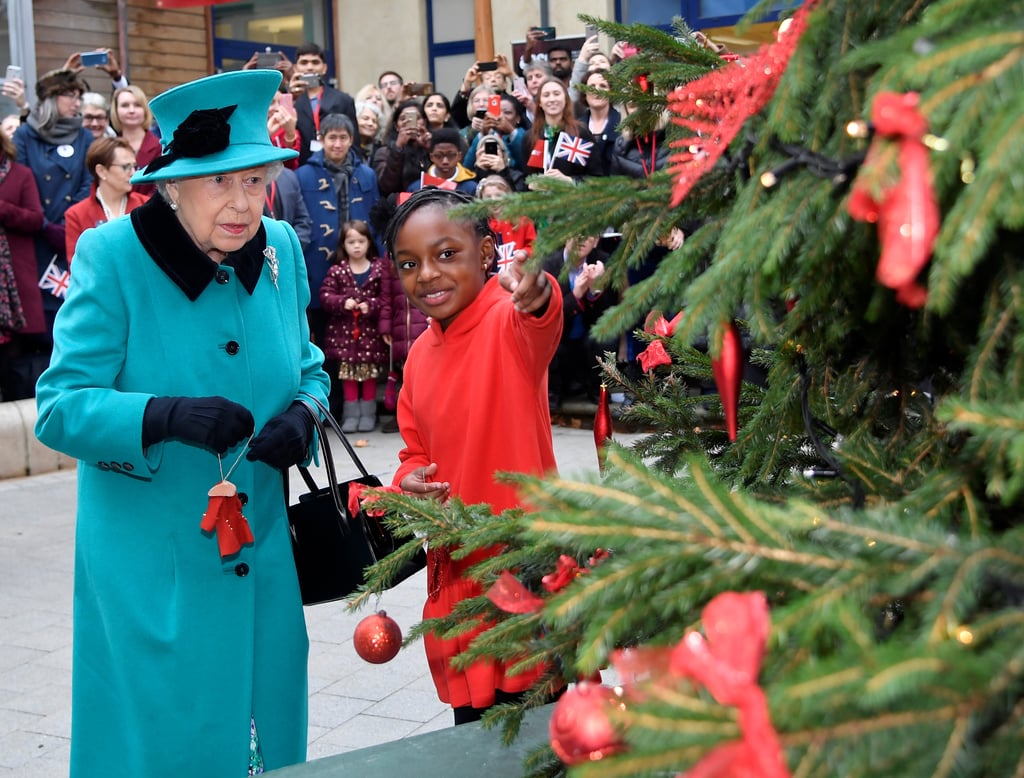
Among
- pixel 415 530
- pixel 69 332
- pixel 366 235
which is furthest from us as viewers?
pixel 366 235

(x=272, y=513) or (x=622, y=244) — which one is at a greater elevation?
(x=622, y=244)

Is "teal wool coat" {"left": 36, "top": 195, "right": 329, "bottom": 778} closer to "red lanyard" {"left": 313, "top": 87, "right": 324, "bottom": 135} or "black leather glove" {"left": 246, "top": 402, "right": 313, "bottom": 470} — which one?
"black leather glove" {"left": 246, "top": 402, "right": 313, "bottom": 470}

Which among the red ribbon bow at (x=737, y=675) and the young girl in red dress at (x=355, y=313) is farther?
the young girl in red dress at (x=355, y=313)

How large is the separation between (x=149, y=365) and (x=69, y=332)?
184mm

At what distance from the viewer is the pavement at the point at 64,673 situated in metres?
3.99

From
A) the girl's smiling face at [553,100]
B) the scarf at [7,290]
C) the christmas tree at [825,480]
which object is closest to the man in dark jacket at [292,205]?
the scarf at [7,290]

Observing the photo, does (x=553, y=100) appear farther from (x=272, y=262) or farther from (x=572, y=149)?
(x=272, y=262)

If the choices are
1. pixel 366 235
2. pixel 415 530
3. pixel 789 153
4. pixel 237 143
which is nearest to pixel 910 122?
pixel 789 153

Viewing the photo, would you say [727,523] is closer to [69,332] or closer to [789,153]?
[789,153]

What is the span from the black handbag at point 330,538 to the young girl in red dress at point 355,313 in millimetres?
6011

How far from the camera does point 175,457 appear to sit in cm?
271

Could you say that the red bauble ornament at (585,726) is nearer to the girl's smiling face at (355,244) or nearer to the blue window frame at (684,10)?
the girl's smiling face at (355,244)

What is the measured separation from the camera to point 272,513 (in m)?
2.87

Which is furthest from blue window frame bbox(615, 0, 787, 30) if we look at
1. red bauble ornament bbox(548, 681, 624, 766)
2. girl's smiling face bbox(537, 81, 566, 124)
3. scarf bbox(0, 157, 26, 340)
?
red bauble ornament bbox(548, 681, 624, 766)
